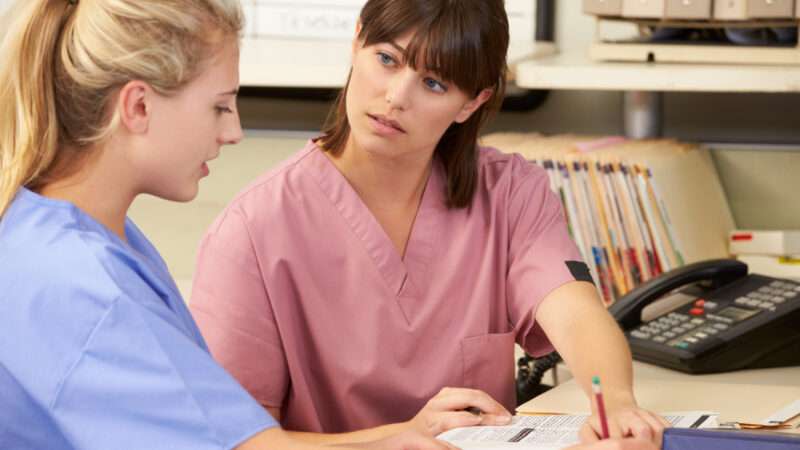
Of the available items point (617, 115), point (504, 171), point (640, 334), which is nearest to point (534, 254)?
point (504, 171)

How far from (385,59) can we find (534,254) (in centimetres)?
32

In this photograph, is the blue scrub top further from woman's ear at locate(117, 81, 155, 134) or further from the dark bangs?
the dark bangs

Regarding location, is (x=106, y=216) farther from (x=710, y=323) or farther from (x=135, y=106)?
(x=710, y=323)

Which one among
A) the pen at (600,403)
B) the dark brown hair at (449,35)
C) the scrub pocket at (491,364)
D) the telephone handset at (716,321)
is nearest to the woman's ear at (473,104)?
the dark brown hair at (449,35)

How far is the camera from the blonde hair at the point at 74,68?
111cm

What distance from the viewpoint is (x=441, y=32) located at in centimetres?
147

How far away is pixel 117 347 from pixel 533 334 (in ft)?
2.47

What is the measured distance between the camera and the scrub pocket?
159cm

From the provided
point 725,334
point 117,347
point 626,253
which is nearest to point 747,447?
point 117,347

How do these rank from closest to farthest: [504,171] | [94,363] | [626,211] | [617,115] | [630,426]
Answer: [94,363]
[630,426]
[504,171]
[626,211]
[617,115]

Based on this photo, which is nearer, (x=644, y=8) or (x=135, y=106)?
(x=135, y=106)

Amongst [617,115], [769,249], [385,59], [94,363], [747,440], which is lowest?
[769,249]

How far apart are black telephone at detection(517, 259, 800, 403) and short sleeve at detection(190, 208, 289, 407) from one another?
44 cm

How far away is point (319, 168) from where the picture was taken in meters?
1.58
